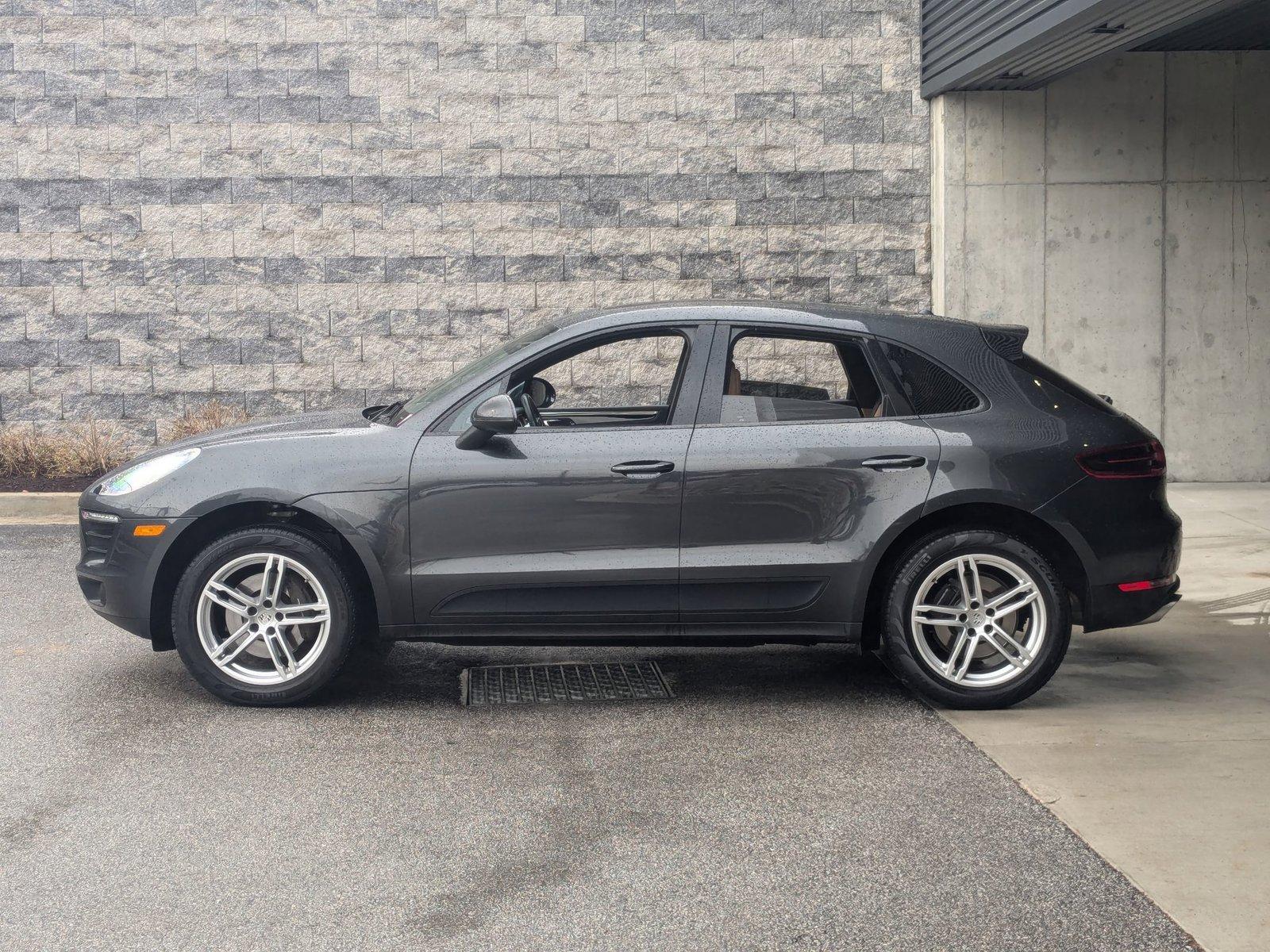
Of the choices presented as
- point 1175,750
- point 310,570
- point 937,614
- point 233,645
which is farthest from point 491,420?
point 1175,750

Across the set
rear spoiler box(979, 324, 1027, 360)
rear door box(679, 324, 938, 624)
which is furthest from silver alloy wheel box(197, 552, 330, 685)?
rear spoiler box(979, 324, 1027, 360)

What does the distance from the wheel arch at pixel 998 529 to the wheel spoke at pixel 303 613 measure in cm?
225

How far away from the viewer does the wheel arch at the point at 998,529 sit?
235 inches

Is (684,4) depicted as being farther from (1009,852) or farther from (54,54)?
(1009,852)

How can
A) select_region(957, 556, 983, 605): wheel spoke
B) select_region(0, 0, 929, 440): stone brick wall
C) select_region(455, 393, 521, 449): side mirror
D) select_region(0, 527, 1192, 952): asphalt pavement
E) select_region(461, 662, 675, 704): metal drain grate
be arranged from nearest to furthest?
1. select_region(0, 527, 1192, 952): asphalt pavement
2. select_region(455, 393, 521, 449): side mirror
3. select_region(957, 556, 983, 605): wheel spoke
4. select_region(461, 662, 675, 704): metal drain grate
5. select_region(0, 0, 929, 440): stone brick wall

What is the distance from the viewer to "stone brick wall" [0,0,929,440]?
12.9 m

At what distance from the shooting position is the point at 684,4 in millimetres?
12938

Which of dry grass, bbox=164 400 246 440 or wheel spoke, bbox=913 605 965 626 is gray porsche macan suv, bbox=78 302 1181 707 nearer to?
wheel spoke, bbox=913 605 965 626

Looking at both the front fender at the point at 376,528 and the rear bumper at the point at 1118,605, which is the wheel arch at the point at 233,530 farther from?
the rear bumper at the point at 1118,605

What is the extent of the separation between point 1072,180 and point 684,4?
12.4ft

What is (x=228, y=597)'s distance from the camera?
6.00m

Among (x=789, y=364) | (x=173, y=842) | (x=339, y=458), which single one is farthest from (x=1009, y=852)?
(x=789, y=364)

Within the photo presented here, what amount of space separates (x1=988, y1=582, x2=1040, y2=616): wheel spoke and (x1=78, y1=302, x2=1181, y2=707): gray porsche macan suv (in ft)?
0.04

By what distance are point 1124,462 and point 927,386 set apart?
33.9 inches
